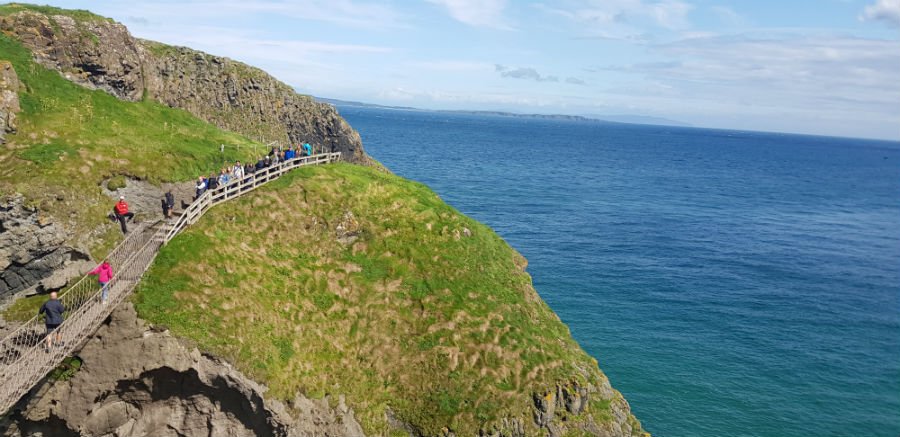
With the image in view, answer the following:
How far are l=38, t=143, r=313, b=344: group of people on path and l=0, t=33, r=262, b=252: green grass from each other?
4.13 feet

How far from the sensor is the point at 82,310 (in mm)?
23453

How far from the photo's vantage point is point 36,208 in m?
26.9

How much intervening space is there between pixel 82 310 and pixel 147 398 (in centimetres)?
497

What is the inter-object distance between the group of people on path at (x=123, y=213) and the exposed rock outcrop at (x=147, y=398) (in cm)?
180

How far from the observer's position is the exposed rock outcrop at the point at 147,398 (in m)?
23.7

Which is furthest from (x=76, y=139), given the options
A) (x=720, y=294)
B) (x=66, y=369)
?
(x=720, y=294)

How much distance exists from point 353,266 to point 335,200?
5.12 m

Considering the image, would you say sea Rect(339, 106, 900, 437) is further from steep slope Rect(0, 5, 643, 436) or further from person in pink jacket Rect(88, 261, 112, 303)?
person in pink jacket Rect(88, 261, 112, 303)

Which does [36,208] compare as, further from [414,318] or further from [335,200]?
[414,318]

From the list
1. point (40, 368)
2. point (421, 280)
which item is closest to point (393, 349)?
point (421, 280)

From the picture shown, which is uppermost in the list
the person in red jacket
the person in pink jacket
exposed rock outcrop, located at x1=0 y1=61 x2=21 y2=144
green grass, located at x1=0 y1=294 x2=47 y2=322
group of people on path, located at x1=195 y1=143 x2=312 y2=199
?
exposed rock outcrop, located at x1=0 y1=61 x2=21 y2=144

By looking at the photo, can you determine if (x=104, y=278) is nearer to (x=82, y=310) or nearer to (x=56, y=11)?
(x=82, y=310)

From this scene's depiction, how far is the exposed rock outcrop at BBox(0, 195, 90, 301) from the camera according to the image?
2586cm

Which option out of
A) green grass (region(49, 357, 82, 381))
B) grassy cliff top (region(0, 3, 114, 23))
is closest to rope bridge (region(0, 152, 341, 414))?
green grass (region(49, 357, 82, 381))
